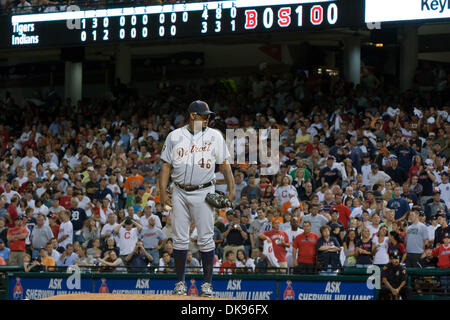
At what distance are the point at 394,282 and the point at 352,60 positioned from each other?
1091cm

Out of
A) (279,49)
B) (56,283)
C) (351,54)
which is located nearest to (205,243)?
(56,283)

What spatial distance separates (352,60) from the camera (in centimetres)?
2216

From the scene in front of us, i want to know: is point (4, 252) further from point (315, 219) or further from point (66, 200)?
point (315, 219)

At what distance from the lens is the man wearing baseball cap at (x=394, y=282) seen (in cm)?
1183

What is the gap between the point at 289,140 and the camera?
733 inches

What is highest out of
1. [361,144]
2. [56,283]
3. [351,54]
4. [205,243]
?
[351,54]

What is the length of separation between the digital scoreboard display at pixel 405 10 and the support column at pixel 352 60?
178 inches

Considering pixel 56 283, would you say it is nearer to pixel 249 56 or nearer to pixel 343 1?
pixel 343 1

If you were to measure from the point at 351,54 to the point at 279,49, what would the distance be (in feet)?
10.8

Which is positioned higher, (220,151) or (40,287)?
(220,151)

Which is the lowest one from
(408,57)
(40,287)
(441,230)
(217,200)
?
(40,287)

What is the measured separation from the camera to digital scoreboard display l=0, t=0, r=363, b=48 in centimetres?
1738

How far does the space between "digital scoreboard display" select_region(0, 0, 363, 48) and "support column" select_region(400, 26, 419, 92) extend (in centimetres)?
431

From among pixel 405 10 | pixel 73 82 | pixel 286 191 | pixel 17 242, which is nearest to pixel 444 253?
pixel 286 191
